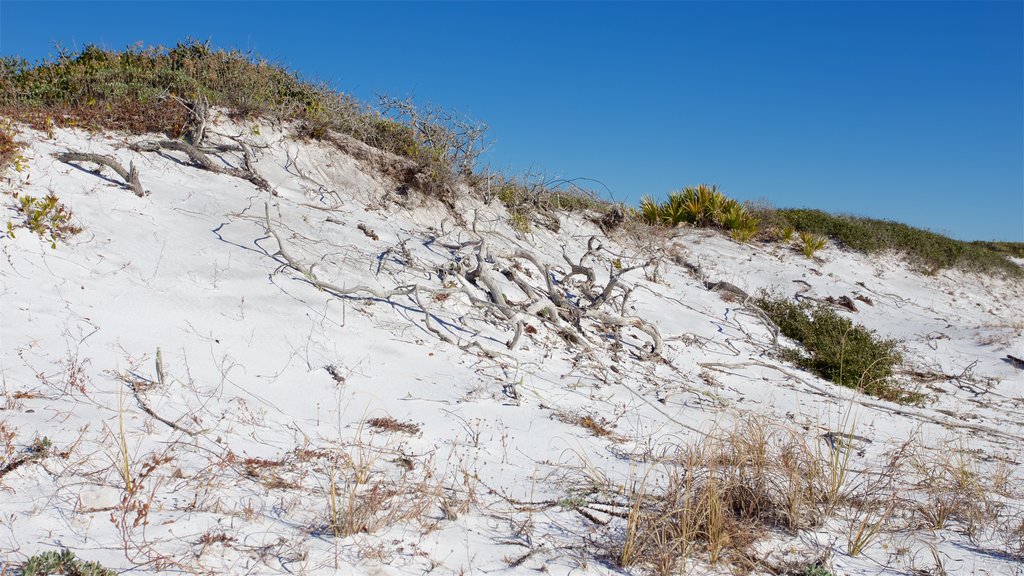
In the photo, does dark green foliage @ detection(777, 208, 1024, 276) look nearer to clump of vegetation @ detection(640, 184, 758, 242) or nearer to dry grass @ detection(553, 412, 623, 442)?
clump of vegetation @ detection(640, 184, 758, 242)

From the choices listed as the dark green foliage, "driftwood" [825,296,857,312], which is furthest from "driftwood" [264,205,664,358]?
the dark green foliage

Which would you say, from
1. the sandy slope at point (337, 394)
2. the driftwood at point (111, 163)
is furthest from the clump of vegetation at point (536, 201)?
the driftwood at point (111, 163)

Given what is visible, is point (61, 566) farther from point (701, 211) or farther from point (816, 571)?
point (701, 211)

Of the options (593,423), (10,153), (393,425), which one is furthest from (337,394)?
(10,153)

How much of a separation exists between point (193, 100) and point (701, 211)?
468 inches

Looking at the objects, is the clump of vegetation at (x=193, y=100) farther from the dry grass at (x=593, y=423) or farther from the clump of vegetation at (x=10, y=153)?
the dry grass at (x=593, y=423)

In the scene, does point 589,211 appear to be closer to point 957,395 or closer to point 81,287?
point 957,395

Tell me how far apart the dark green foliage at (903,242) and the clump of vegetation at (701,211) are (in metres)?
2.04

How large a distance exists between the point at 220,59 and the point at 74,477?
8988mm

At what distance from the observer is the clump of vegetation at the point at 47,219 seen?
19.0 feet

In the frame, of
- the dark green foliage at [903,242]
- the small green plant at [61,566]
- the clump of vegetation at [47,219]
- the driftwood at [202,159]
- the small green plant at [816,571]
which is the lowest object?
the small green plant at [61,566]

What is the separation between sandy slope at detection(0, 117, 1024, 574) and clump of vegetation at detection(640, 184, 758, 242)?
576cm

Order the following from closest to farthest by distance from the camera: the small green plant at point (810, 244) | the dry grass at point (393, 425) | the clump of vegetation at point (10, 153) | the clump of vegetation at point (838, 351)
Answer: the dry grass at point (393, 425), the clump of vegetation at point (10, 153), the clump of vegetation at point (838, 351), the small green plant at point (810, 244)

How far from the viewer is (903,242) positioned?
56.6ft
